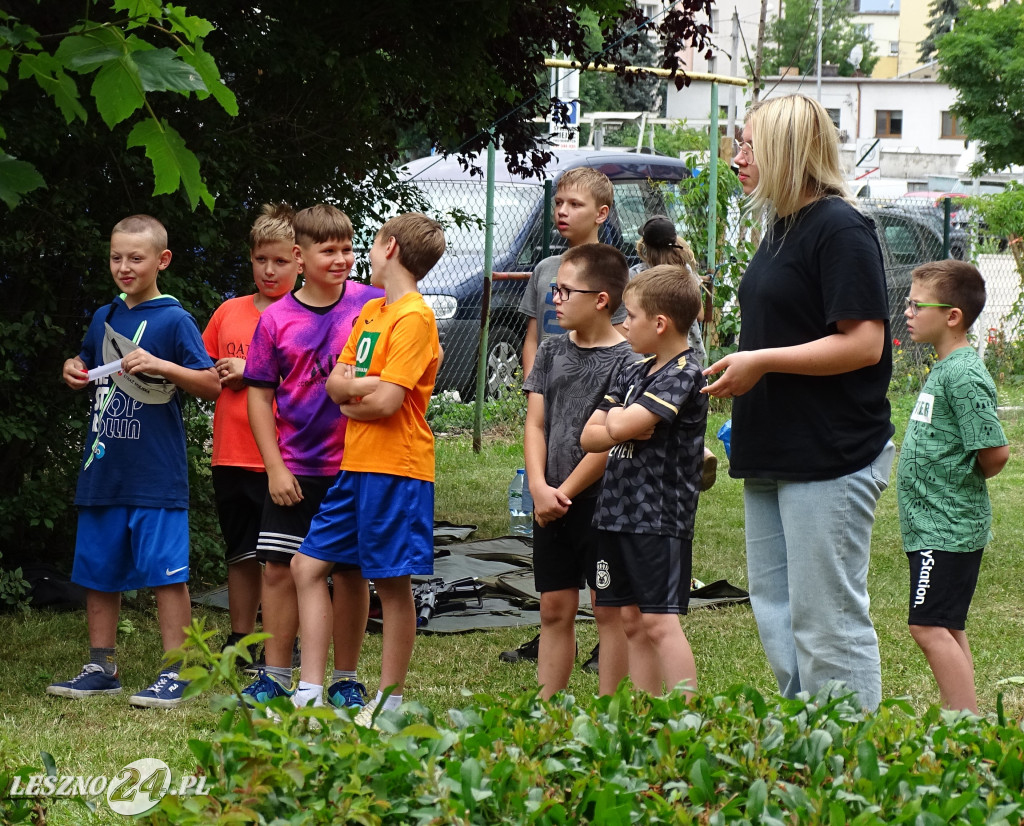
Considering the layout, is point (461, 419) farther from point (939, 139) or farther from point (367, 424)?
point (939, 139)

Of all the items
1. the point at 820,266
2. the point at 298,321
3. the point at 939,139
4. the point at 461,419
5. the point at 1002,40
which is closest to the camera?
the point at 820,266

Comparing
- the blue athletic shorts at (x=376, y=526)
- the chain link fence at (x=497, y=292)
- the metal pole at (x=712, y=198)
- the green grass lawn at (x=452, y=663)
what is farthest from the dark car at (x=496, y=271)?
the blue athletic shorts at (x=376, y=526)

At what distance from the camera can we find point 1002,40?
3228cm

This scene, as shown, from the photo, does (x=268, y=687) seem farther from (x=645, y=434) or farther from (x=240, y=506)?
(x=645, y=434)

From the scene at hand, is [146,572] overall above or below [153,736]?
above

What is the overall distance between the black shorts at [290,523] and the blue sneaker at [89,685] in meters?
0.81

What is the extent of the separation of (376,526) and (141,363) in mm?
1156

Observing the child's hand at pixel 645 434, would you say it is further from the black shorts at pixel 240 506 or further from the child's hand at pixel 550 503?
the black shorts at pixel 240 506

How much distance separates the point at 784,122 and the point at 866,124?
7885 centimetres

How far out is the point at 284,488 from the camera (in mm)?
4484

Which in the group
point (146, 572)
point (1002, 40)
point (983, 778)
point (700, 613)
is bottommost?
point (700, 613)

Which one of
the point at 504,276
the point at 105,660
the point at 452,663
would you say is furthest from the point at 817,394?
the point at 504,276

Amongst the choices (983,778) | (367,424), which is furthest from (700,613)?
(983,778)

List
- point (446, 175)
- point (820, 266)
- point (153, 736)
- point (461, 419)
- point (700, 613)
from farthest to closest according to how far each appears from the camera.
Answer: point (446, 175) → point (461, 419) → point (700, 613) → point (153, 736) → point (820, 266)
